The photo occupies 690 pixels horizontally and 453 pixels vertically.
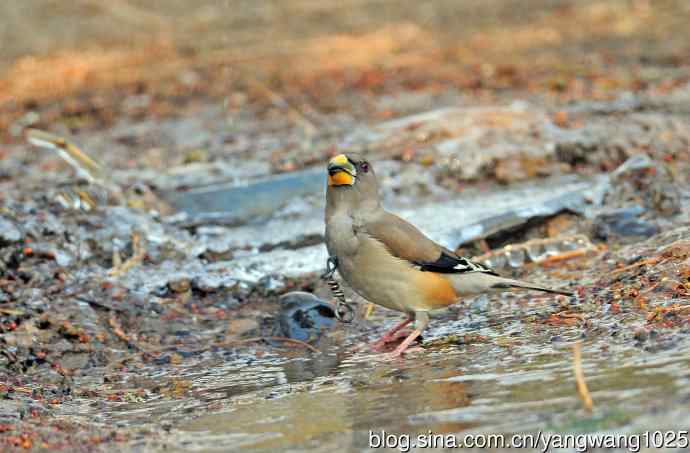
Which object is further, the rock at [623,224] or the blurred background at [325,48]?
the blurred background at [325,48]

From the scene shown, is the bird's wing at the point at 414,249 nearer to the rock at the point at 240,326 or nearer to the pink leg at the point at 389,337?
the pink leg at the point at 389,337

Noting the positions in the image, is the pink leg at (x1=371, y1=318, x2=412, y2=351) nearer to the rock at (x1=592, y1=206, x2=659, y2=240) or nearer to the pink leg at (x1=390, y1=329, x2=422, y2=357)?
the pink leg at (x1=390, y1=329, x2=422, y2=357)

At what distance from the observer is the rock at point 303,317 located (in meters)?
6.81

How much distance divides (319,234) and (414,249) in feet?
7.29

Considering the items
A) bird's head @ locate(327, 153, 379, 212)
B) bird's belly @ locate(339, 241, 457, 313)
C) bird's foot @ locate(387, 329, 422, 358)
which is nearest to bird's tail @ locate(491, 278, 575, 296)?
bird's belly @ locate(339, 241, 457, 313)

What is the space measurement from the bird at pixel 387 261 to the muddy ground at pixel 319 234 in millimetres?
236

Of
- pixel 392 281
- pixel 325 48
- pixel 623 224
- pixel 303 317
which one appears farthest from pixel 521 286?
pixel 325 48

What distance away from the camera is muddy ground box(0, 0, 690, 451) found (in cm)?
488

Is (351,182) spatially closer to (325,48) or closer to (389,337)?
(389,337)

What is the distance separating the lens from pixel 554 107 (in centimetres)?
1177

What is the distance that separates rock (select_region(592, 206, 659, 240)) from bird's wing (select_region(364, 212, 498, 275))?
1.92m

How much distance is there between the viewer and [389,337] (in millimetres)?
6379

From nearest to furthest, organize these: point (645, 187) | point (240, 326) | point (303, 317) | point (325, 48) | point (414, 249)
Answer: point (414, 249) < point (303, 317) < point (240, 326) < point (645, 187) < point (325, 48)

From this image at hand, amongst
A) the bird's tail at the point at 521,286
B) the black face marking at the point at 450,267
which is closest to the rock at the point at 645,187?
the bird's tail at the point at 521,286
